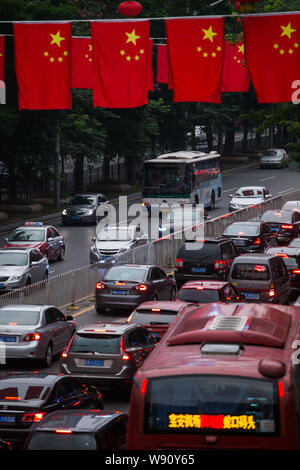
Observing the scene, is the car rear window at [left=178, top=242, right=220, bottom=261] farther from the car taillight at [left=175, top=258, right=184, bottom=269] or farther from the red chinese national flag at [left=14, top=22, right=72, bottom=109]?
the red chinese national flag at [left=14, top=22, right=72, bottom=109]

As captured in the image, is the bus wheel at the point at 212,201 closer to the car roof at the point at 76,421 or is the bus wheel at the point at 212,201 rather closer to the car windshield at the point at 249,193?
the car windshield at the point at 249,193

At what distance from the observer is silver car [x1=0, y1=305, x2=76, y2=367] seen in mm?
21094

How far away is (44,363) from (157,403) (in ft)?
39.8

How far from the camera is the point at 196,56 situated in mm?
24594

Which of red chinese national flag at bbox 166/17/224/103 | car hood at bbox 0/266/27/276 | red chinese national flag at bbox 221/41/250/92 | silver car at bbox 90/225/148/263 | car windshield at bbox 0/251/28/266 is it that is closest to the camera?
red chinese national flag at bbox 166/17/224/103

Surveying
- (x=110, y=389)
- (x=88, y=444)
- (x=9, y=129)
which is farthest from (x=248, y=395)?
(x=9, y=129)

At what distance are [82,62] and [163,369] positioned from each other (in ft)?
58.6

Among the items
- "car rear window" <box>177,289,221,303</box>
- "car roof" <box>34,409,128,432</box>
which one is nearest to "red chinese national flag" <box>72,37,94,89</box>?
"car rear window" <box>177,289,221,303</box>

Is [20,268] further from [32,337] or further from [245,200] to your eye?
[245,200]

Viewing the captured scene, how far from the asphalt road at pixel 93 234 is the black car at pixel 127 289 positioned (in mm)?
474

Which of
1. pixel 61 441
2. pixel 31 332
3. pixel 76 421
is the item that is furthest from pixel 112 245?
pixel 61 441

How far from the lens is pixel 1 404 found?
14.4 m

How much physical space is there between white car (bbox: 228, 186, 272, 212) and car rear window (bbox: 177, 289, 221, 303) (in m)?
29.9

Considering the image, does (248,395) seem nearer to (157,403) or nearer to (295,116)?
(157,403)
